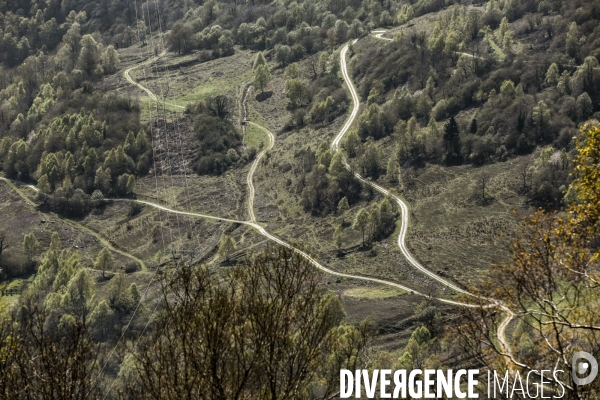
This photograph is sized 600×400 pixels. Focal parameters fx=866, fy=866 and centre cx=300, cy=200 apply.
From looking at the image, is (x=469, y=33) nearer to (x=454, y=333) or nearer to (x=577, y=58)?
(x=577, y=58)

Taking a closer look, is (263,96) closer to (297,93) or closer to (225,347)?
(297,93)

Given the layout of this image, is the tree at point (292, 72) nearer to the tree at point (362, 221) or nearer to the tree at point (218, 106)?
the tree at point (218, 106)

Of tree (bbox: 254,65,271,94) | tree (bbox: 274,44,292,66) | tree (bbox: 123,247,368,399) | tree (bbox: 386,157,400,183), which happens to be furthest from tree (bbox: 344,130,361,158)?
tree (bbox: 123,247,368,399)

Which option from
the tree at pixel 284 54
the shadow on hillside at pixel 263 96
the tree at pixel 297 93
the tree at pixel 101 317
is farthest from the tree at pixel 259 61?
the tree at pixel 101 317

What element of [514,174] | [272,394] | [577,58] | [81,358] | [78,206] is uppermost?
[81,358]

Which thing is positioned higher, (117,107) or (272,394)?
(272,394)

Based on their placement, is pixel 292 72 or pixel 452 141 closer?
pixel 452 141

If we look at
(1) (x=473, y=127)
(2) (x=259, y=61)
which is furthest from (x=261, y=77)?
(1) (x=473, y=127)

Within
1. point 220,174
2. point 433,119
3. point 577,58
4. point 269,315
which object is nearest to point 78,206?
point 220,174
